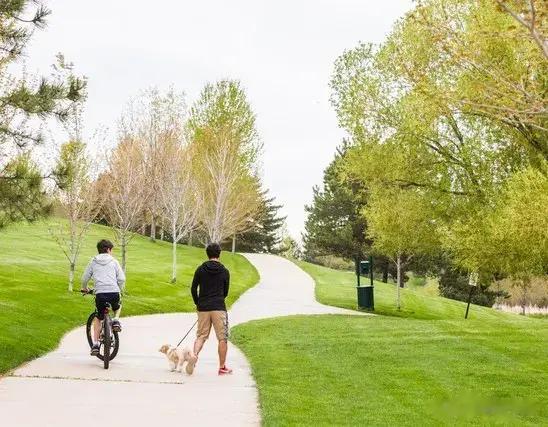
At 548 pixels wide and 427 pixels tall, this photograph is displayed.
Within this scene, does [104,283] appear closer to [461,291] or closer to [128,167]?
[128,167]

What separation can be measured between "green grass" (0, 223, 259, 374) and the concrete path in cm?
78

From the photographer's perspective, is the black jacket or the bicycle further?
the bicycle

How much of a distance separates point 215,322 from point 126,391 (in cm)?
211

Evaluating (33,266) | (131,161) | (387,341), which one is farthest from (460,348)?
(33,266)

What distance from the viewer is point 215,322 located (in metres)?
11.8

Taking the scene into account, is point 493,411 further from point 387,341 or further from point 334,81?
point 334,81

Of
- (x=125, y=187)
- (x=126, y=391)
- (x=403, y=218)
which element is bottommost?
(x=126, y=391)

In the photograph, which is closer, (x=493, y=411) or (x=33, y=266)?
(x=493, y=411)

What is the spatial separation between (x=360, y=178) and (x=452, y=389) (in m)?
19.1

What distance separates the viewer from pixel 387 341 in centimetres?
1747

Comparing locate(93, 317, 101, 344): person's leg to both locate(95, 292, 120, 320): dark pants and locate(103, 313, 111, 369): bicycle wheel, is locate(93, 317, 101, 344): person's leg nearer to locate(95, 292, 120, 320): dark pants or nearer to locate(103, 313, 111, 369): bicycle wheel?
locate(95, 292, 120, 320): dark pants

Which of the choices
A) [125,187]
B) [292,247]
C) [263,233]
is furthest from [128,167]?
[292,247]

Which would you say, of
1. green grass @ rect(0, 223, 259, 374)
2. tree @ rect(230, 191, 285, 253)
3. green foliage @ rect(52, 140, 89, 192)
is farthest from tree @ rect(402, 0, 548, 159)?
tree @ rect(230, 191, 285, 253)

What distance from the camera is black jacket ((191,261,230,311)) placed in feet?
38.3
